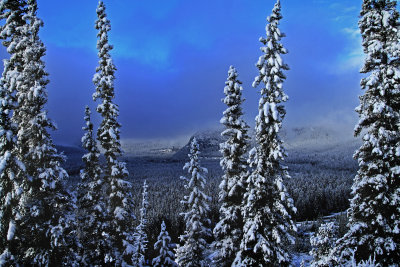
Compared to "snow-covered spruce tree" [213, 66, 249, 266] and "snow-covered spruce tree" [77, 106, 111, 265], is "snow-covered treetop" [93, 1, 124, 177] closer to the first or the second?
"snow-covered spruce tree" [77, 106, 111, 265]

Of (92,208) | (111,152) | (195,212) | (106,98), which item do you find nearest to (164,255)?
(195,212)

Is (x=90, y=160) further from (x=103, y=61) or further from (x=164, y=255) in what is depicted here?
(x=164, y=255)

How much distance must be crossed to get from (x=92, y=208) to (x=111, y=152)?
13.7ft

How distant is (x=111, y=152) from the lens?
21.8 m

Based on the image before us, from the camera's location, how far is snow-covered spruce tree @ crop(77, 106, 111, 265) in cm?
2022

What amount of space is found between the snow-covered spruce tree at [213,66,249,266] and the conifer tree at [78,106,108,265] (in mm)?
7946

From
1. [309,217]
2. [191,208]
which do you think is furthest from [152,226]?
[191,208]

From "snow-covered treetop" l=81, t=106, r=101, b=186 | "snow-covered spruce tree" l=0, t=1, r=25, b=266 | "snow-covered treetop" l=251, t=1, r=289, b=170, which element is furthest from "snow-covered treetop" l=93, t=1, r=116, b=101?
"snow-covered treetop" l=251, t=1, r=289, b=170

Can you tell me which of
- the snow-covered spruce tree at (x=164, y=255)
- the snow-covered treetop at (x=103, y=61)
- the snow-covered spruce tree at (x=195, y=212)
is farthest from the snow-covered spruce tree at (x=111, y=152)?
the snow-covered spruce tree at (x=164, y=255)

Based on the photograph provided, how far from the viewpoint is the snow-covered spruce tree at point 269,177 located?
1622 cm

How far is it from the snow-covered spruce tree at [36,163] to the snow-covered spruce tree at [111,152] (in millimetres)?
3752

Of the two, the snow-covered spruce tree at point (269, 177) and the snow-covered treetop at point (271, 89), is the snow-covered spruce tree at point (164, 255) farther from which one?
the snow-covered treetop at point (271, 89)

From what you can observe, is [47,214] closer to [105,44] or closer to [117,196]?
[117,196]

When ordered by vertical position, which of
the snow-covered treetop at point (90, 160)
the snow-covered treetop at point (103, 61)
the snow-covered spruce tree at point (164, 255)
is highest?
the snow-covered treetop at point (103, 61)
